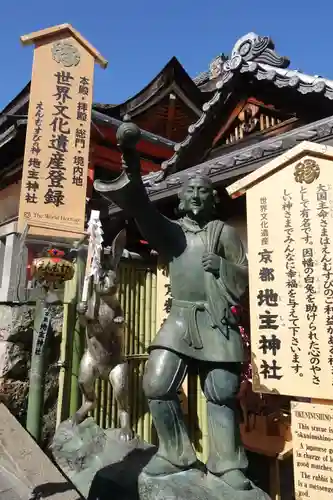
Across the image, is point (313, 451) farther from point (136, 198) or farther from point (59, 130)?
point (59, 130)

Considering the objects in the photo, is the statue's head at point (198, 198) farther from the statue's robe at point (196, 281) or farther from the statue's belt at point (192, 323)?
the statue's belt at point (192, 323)

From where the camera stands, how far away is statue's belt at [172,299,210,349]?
3.07 m

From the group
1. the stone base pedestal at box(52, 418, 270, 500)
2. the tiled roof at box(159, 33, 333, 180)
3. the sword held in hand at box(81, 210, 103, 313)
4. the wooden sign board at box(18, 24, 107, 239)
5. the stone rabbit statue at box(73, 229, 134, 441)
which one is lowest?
the stone base pedestal at box(52, 418, 270, 500)

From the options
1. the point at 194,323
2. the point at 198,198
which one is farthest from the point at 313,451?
the point at 198,198

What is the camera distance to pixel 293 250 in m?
3.69

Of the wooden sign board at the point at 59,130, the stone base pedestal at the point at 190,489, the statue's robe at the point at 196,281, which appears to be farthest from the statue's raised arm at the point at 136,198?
the stone base pedestal at the point at 190,489

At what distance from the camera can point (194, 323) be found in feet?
10.2

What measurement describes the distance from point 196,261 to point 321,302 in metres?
1.09

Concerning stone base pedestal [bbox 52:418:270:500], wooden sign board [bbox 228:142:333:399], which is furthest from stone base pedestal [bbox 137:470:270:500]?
wooden sign board [bbox 228:142:333:399]

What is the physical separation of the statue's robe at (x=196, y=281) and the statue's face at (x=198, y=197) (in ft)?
0.41

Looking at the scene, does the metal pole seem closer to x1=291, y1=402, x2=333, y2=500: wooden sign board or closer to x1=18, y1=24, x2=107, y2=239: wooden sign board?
x1=18, y1=24, x2=107, y2=239: wooden sign board

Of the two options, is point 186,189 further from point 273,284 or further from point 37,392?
point 37,392

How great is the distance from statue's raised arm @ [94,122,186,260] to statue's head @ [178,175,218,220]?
0.18 m

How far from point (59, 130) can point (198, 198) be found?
5.71ft
